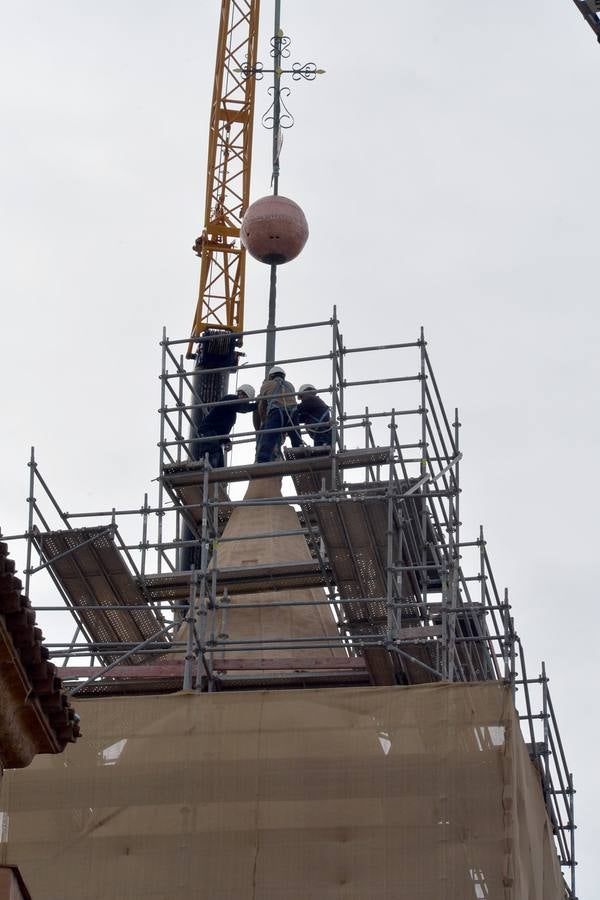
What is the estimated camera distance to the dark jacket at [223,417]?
136 ft

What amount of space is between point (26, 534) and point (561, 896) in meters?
10.6

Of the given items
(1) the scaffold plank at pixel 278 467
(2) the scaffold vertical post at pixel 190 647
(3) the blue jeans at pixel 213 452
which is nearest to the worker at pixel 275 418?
(1) the scaffold plank at pixel 278 467

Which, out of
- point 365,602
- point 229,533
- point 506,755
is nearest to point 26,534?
point 229,533

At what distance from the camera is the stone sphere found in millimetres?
45019

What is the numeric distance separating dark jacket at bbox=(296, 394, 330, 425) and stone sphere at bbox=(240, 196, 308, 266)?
560 centimetres

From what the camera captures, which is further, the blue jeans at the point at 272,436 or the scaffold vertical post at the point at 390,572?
the blue jeans at the point at 272,436

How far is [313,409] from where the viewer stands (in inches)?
1586

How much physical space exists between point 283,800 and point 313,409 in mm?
8613

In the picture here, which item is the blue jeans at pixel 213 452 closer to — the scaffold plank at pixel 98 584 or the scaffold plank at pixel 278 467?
the scaffold plank at pixel 278 467

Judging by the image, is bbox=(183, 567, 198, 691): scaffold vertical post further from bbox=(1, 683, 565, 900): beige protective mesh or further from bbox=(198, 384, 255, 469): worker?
bbox=(198, 384, 255, 469): worker

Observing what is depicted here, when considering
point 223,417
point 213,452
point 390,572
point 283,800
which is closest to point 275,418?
point 223,417

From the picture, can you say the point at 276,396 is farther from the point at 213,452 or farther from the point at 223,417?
the point at 213,452

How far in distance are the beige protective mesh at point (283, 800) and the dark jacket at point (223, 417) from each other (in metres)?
8.06

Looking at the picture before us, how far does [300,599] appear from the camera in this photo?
39.0 meters
